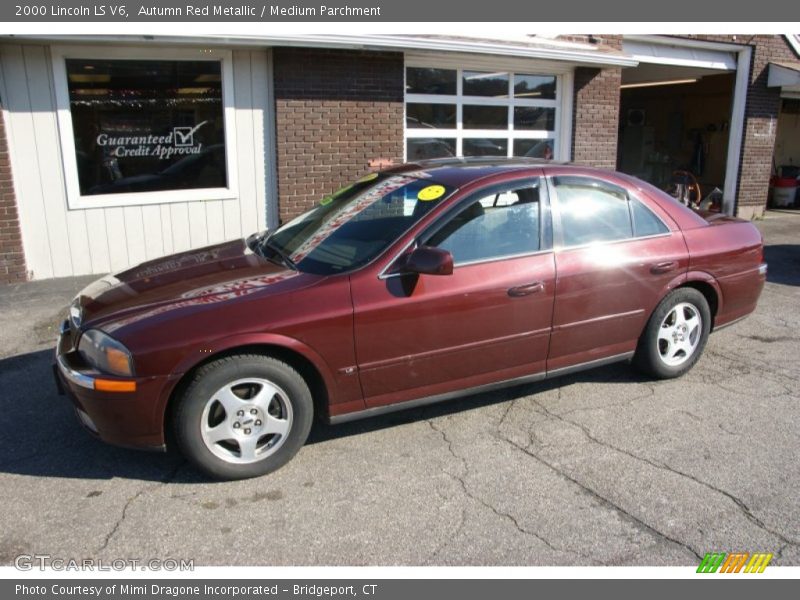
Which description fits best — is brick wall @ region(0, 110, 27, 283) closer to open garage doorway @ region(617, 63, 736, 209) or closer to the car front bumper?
the car front bumper

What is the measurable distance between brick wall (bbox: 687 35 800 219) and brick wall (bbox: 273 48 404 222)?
7664 millimetres

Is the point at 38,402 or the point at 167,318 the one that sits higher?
the point at 167,318

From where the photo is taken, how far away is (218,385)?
3.39 metres

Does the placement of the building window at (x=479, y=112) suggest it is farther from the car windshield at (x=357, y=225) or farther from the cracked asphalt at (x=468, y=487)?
the cracked asphalt at (x=468, y=487)

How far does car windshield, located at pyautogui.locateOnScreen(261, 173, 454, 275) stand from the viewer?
12.7 ft

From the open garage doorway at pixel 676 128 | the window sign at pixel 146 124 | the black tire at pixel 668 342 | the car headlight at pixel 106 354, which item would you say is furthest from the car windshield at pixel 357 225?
the open garage doorway at pixel 676 128

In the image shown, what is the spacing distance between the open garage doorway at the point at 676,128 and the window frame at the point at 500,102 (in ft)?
17.9

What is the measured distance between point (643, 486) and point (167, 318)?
103 inches

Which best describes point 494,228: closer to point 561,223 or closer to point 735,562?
point 561,223

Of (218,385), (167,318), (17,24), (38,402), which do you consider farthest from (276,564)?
(17,24)

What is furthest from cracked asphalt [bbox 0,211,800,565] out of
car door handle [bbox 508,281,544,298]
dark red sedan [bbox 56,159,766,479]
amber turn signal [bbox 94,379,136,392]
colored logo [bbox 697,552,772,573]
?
car door handle [bbox 508,281,544,298]

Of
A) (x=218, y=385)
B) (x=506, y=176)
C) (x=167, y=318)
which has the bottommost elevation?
(x=218, y=385)

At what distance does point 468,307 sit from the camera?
3881 mm

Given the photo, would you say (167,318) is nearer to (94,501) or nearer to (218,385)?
(218,385)
